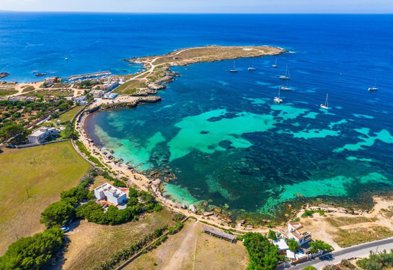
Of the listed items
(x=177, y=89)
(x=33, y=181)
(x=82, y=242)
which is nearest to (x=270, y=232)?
(x=82, y=242)

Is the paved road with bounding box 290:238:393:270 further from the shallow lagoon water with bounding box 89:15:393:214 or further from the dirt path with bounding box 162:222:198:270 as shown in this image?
the dirt path with bounding box 162:222:198:270

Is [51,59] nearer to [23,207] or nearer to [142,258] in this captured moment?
[23,207]

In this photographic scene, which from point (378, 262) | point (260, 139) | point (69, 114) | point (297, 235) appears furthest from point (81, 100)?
point (378, 262)

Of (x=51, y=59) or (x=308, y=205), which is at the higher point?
(x=51, y=59)

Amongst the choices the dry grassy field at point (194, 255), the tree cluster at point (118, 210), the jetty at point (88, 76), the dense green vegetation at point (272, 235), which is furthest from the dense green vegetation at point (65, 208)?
the jetty at point (88, 76)

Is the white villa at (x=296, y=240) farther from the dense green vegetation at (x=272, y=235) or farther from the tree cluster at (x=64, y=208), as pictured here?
the tree cluster at (x=64, y=208)
